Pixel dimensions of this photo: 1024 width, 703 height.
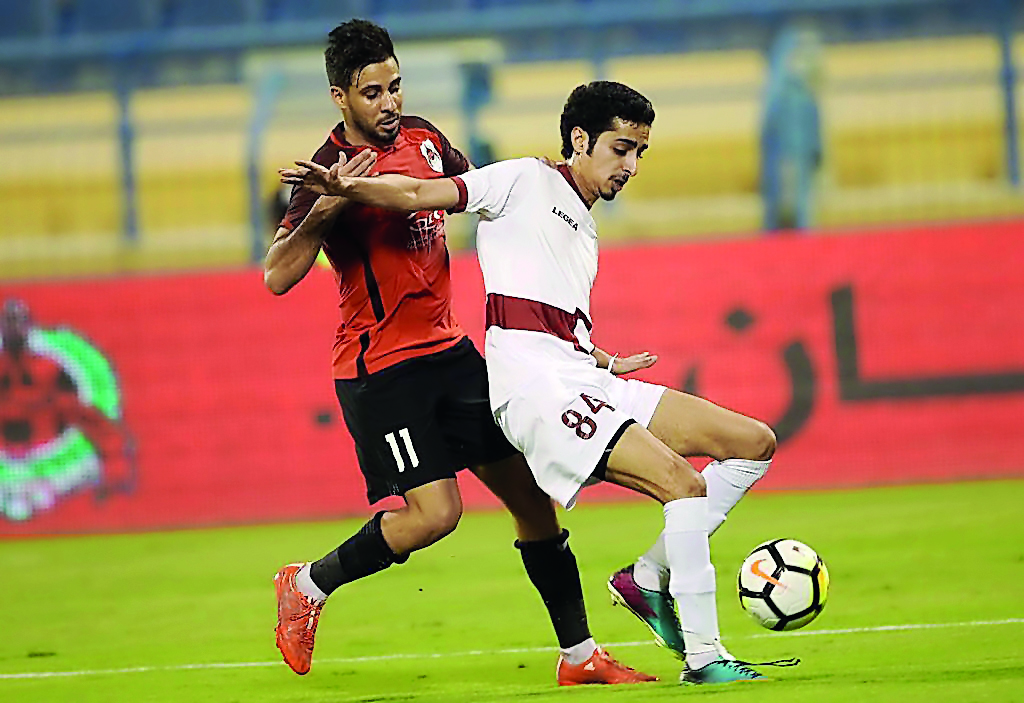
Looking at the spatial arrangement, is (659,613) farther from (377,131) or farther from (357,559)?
(377,131)

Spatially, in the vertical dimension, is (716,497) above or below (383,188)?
below

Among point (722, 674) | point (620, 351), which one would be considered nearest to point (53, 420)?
point (620, 351)

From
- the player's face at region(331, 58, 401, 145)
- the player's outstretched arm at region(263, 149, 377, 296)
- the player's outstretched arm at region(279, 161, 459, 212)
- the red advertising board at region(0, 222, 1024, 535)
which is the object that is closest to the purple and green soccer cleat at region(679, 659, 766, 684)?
the player's outstretched arm at region(279, 161, 459, 212)

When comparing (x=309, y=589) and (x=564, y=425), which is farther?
(x=309, y=589)

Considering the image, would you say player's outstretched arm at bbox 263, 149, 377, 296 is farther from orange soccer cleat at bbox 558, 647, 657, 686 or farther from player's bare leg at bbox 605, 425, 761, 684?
orange soccer cleat at bbox 558, 647, 657, 686

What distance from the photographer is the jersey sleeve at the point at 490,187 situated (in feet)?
15.4

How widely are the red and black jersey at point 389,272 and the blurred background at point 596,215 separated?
513 centimetres

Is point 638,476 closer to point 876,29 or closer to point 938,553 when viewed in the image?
point 938,553

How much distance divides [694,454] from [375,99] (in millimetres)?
1543

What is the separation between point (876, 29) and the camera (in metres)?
12.6

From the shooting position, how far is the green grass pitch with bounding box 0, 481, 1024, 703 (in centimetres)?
489

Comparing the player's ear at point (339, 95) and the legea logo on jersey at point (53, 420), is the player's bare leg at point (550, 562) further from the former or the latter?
the legea logo on jersey at point (53, 420)

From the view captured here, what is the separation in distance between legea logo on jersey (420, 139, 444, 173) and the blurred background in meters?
5.07

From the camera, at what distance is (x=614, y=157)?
4.80m
